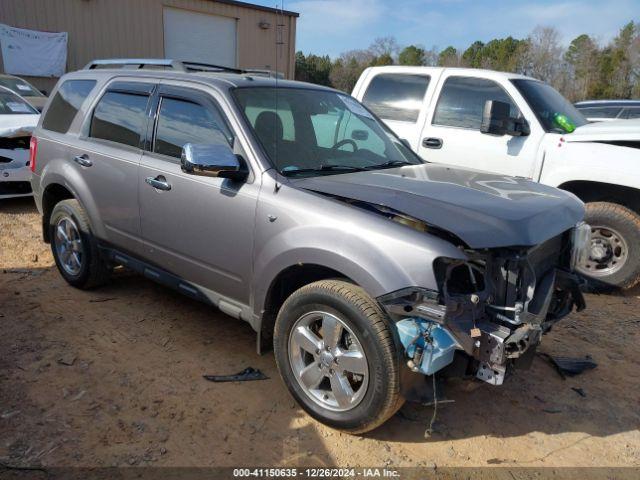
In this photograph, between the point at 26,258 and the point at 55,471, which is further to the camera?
the point at 26,258

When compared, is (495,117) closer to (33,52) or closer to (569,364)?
(569,364)

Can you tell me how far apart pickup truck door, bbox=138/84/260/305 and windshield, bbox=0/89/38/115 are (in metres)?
5.88

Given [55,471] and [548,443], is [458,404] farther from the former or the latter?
[55,471]

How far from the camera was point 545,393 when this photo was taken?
3.44m

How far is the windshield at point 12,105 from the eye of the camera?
832 centimetres

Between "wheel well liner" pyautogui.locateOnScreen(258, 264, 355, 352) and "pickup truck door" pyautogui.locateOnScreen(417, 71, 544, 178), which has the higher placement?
"pickup truck door" pyautogui.locateOnScreen(417, 71, 544, 178)

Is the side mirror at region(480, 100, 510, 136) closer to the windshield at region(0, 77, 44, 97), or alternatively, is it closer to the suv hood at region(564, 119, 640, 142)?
the suv hood at region(564, 119, 640, 142)

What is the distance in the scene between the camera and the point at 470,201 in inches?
113

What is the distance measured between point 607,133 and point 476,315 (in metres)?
3.56

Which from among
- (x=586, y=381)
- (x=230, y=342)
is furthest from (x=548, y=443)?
(x=230, y=342)

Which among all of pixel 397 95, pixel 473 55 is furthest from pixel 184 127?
pixel 473 55

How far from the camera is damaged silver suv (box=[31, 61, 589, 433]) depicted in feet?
8.34

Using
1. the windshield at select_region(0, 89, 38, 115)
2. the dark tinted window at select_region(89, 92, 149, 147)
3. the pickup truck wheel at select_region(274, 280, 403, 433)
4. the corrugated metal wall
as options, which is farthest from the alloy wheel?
the corrugated metal wall

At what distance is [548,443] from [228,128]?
2.72 meters
